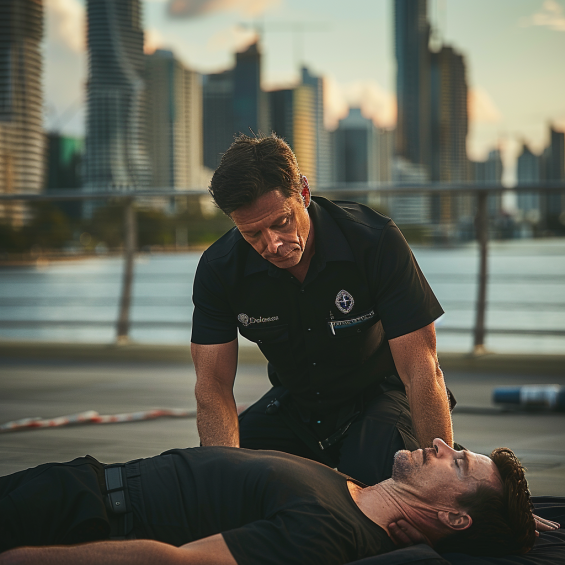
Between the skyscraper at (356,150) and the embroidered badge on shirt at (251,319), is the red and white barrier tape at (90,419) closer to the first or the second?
the embroidered badge on shirt at (251,319)

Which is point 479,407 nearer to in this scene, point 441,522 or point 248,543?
point 441,522

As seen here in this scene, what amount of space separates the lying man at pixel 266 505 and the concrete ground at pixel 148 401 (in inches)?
38.0

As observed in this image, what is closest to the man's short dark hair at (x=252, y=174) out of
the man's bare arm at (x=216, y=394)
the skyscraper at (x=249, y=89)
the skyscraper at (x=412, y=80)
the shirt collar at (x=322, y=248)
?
the shirt collar at (x=322, y=248)

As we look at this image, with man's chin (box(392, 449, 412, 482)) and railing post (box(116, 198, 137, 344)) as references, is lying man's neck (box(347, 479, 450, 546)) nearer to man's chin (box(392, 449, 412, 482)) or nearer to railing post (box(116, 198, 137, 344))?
man's chin (box(392, 449, 412, 482))

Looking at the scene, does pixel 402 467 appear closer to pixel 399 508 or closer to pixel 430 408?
pixel 399 508

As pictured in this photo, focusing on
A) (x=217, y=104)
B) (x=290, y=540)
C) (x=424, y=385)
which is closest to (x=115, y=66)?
(x=217, y=104)

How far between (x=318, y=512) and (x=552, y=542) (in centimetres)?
80

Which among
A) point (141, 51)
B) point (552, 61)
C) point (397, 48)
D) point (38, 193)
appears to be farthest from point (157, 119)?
point (397, 48)

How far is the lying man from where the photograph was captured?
1.65 m

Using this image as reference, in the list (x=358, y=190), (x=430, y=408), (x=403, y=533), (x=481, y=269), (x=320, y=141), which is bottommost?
(x=403, y=533)

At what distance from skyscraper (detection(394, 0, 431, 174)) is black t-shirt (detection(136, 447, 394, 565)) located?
1894 inches

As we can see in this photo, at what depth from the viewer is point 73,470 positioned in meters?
1.81

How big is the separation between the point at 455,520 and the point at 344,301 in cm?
78

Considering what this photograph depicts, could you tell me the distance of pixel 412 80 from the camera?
82312 millimetres
